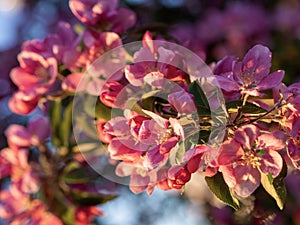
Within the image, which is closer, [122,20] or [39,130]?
[122,20]

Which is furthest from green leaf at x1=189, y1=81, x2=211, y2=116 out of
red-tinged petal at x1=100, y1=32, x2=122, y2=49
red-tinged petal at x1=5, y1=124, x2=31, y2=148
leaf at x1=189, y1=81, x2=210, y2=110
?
red-tinged petal at x1=5, y1=124, x2=31, y2=148

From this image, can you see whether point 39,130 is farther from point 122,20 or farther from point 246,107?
point 246,107

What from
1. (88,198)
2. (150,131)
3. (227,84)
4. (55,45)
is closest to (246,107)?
(227,84)

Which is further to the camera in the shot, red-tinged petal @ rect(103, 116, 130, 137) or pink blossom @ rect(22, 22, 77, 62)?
pink blossom @ rect(22, 22, 77, 62)

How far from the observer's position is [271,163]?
938 millimetres

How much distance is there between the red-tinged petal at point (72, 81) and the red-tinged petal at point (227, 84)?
1.24ft

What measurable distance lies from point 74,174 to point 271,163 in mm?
620

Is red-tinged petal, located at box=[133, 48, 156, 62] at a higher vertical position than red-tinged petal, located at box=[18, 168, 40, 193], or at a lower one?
higher

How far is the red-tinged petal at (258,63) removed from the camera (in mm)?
999

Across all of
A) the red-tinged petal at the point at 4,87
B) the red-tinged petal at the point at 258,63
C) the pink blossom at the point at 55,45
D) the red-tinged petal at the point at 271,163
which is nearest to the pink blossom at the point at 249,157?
the red-tinged petal at the point at 271,163

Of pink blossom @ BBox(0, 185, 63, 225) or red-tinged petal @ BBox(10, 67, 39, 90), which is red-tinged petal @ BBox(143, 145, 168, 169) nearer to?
red-tinged petal @ BBox(10, 67, 39, 90)

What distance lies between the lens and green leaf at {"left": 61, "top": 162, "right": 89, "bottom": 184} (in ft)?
4.72

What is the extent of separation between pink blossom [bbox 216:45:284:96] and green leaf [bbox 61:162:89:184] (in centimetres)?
54

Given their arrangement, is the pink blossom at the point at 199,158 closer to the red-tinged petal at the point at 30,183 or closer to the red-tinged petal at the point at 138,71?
the red-tinged petal at the point at 138,71
